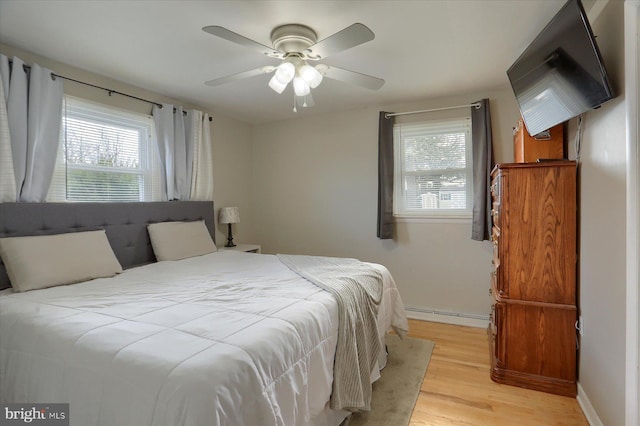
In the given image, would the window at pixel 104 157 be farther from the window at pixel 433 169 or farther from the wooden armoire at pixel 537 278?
the wooden armoire at pixel 537 278

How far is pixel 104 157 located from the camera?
9.80 ft

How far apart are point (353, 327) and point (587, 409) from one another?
4.99ft

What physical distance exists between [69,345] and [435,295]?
3.34 meters

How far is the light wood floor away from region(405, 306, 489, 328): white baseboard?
664mm

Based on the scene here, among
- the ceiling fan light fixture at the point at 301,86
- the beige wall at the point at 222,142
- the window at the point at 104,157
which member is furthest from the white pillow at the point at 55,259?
the ceiling fan light fixture at the point at 301,86

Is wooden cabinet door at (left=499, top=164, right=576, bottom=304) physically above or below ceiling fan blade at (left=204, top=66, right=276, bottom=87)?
below

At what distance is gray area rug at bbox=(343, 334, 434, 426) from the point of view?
1.93 meters

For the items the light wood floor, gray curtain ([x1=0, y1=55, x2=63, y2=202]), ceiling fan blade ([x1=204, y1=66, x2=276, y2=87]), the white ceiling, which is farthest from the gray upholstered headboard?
the light wood floor

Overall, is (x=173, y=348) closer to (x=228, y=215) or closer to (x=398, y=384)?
(x=398, y=384)

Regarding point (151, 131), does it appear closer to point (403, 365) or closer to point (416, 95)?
point (416, 95)

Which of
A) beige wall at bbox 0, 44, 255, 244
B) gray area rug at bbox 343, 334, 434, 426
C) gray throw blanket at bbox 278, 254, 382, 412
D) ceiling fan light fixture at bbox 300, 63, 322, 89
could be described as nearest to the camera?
gray throw blanket at bbox 278, 254, 382, 412

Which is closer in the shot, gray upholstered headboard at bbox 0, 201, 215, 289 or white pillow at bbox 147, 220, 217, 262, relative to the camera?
gray upholstered headboard at bbox 0, 201, 215, 289

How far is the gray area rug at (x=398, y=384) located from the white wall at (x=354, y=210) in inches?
35.1

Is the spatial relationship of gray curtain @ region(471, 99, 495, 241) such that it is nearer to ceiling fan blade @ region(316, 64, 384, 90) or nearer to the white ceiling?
the white ceiling
